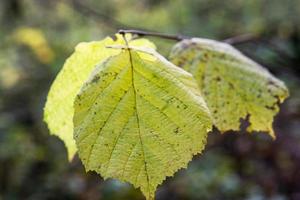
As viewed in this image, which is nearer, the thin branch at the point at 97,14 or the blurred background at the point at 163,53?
the thin branch at the point at 97,14

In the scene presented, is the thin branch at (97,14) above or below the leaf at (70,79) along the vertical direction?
below

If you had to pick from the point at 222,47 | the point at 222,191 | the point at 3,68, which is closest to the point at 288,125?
the point at 222,191

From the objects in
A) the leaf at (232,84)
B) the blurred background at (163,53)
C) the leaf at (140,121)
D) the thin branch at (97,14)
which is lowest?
the blurred background at (163,53)

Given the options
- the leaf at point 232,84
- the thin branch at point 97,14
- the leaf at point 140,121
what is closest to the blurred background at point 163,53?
the thin branch at point 97,14

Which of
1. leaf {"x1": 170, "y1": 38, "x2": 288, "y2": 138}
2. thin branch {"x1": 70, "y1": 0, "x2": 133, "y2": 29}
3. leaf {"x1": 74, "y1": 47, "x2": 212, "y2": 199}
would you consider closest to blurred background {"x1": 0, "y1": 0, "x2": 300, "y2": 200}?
thin branch {"x1": 70, "y1": 0, "x2": 133, "y2": 29}

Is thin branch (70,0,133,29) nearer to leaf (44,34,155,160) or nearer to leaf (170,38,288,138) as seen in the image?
leaf (170,38,288,138)

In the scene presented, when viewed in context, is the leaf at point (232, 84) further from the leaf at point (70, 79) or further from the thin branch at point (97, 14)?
the thin branch at point (97, 14)

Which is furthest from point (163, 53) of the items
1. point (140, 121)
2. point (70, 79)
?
point (140, 121)
